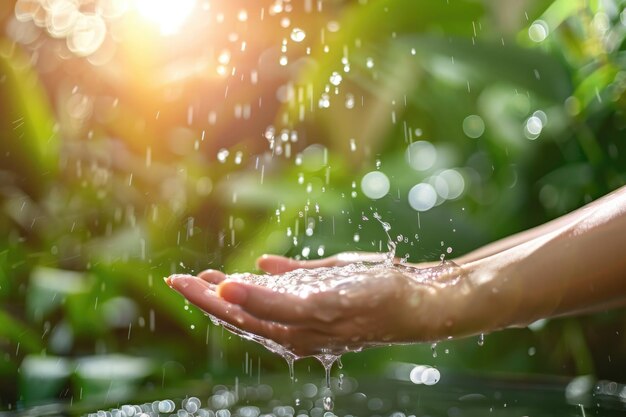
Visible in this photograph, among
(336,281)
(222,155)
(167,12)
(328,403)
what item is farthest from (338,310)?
(167,12)

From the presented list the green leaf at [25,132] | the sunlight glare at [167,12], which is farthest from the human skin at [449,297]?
the sunlight glare at [167,12]

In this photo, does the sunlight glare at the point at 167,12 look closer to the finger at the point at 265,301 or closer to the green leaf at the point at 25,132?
the green leaf at the point at 25,132

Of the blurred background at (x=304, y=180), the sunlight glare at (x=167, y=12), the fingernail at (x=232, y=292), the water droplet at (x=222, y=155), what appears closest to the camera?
the fingernail at (x=232, y=292)

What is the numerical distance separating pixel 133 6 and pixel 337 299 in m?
1.58

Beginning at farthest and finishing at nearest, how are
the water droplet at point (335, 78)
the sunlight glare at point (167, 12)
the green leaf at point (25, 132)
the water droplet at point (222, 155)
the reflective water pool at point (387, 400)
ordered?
1. the sunlight glare at point (167, 12)
2. the water droplet at point (222, 155)
3. the water droplet at point (335, 78)
4. the green leaf at point (25, 132)
5. the reflective water pool at point (387, 400)

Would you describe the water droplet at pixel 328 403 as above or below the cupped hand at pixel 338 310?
below

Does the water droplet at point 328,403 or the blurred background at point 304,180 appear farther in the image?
the blurred background at point 304,180

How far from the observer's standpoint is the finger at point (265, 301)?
0.69 meters

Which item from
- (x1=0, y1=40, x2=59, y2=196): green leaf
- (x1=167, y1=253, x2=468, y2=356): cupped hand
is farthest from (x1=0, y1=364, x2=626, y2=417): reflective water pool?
(x1=0, y1=40, x2=59, y2=196): green leaf

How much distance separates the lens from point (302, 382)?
1.38 meters

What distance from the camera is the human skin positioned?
71 cm

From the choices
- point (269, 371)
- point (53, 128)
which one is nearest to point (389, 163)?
point (269, 371)

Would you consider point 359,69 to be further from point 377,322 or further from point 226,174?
point 377,322

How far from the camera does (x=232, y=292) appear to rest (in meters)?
0.69
